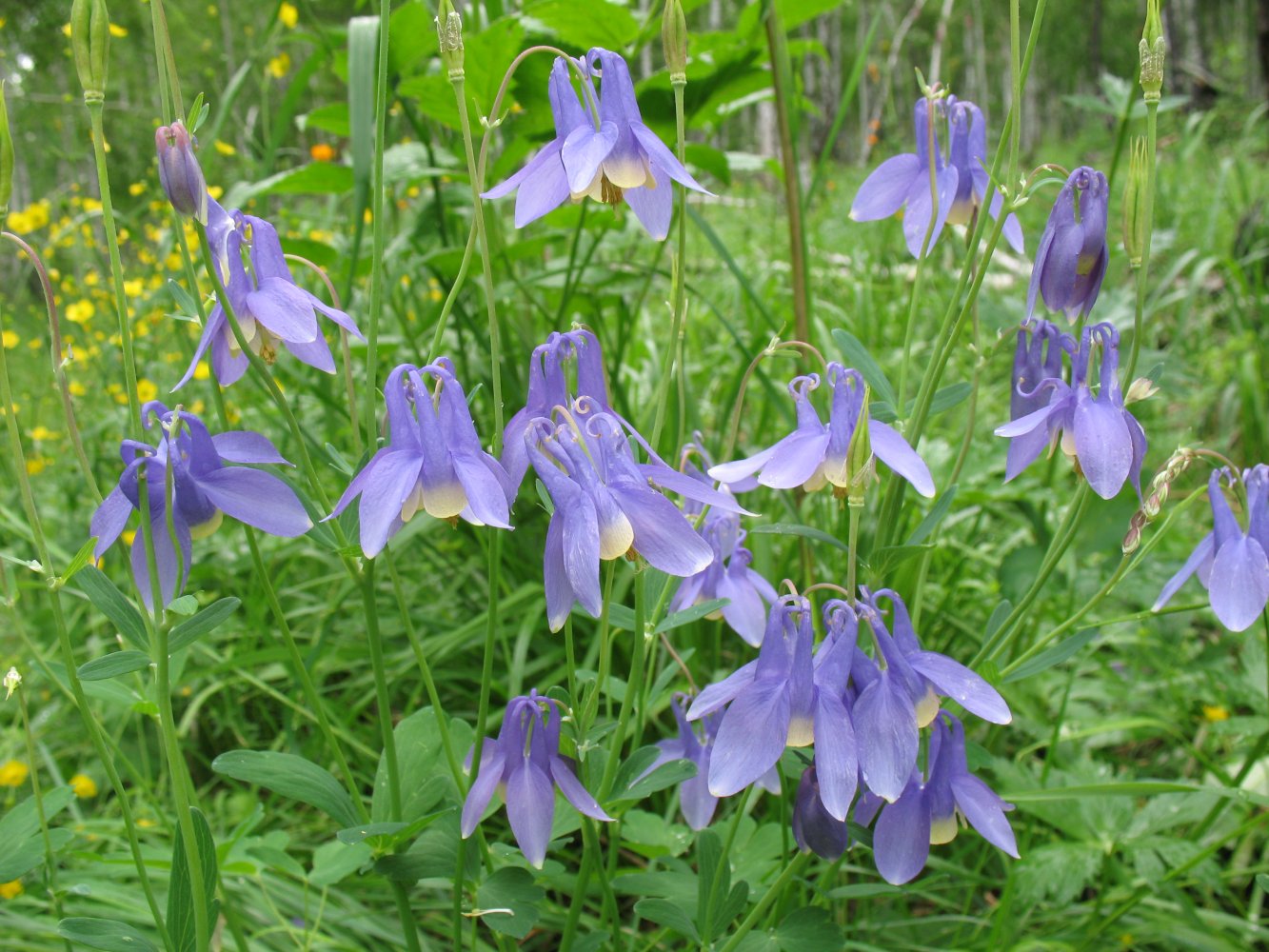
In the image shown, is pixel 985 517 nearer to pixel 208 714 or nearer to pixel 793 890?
pixel 793 890

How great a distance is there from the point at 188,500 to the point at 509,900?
0.54m

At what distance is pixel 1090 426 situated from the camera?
1068mm

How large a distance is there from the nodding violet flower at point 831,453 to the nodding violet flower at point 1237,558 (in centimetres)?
36

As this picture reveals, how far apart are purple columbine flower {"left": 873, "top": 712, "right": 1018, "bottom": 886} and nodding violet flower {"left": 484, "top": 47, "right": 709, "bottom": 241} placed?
61 centimetres

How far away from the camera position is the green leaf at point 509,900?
108 centimetres

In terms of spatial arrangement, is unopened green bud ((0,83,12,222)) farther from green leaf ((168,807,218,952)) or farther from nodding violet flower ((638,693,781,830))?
nodding violet flower ((638,693,781,830))

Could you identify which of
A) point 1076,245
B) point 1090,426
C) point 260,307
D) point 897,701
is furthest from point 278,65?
point 897,701

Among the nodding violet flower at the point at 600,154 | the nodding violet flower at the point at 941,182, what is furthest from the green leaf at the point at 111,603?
the nodding violet flower at the point at 941,182

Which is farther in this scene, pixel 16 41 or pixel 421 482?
pixel 16 41

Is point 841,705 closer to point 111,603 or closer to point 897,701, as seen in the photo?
point 897,701

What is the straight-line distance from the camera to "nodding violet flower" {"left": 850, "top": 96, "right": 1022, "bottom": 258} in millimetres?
1331

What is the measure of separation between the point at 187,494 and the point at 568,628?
1.29ft

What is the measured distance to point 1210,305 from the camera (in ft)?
14.2

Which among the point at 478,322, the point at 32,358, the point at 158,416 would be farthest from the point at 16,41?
the point at 158,416
